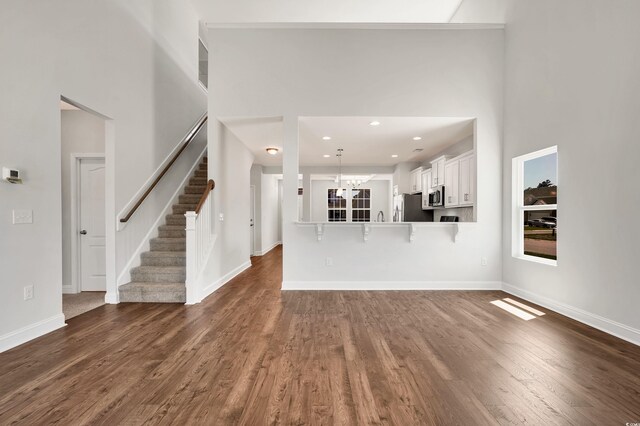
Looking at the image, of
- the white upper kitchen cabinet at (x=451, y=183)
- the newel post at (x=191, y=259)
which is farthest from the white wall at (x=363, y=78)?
the newel post at (x=191, y=259)

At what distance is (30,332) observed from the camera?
9.12 feet

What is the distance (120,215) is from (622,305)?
18.8ft

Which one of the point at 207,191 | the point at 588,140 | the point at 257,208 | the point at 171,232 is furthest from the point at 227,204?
the point at 588,140

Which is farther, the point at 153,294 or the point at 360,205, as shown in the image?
the point at 360,205

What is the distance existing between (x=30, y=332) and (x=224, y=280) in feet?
8.44

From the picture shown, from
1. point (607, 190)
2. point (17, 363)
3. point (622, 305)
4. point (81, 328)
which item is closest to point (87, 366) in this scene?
point (17, 363)

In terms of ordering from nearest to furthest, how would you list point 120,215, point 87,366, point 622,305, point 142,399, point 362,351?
1. point 142,399
2. point 87,366
3. point 362,351
4. point 622,305
5. point 120,215

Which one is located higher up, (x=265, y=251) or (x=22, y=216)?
(x=22, y=216)

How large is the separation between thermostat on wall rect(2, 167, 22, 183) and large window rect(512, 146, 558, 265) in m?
5.59

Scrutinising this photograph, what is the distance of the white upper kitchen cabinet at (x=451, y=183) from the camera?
529 cm

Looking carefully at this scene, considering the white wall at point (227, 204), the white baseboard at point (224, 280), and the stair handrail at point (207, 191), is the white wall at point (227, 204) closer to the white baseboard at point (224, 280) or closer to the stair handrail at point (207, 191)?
the white baseboard at point (224, 280)

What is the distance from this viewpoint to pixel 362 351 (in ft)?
8.29

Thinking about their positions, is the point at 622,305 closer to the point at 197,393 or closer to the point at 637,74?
the point at 637,74

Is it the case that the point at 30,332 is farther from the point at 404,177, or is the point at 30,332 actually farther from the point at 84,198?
the point at 404,177
